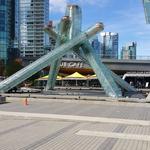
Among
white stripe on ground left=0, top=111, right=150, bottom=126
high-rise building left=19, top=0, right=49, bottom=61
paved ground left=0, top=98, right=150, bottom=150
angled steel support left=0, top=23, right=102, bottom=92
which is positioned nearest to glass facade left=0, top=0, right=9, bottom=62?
high-rise building left=19, top=0, right=49, bottom=61

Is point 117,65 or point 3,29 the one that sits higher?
point 3,29

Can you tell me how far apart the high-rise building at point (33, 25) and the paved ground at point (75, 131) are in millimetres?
131830

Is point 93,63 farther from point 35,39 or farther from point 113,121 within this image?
point 35,39

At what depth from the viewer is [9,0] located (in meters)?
136

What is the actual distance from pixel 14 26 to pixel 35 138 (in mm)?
125592

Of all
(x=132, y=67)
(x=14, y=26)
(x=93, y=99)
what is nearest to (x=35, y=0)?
(x=14, y=26)

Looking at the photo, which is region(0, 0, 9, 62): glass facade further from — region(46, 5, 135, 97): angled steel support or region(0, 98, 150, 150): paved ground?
region(0, 98, 150, 150): paved ground

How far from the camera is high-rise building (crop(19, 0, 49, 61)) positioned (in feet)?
517

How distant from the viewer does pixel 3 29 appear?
120m

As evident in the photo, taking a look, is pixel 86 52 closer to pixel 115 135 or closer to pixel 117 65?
pixel 115 135

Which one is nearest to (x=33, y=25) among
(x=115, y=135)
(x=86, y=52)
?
(x=86, y=52)

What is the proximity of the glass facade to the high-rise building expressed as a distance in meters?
30.8

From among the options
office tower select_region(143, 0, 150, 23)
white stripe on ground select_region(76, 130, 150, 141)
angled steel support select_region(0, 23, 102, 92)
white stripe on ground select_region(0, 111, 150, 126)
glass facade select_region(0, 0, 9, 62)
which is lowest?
white stripe on ground select_region(76, 130, 150, 141)

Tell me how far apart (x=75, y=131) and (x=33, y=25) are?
495 feet
